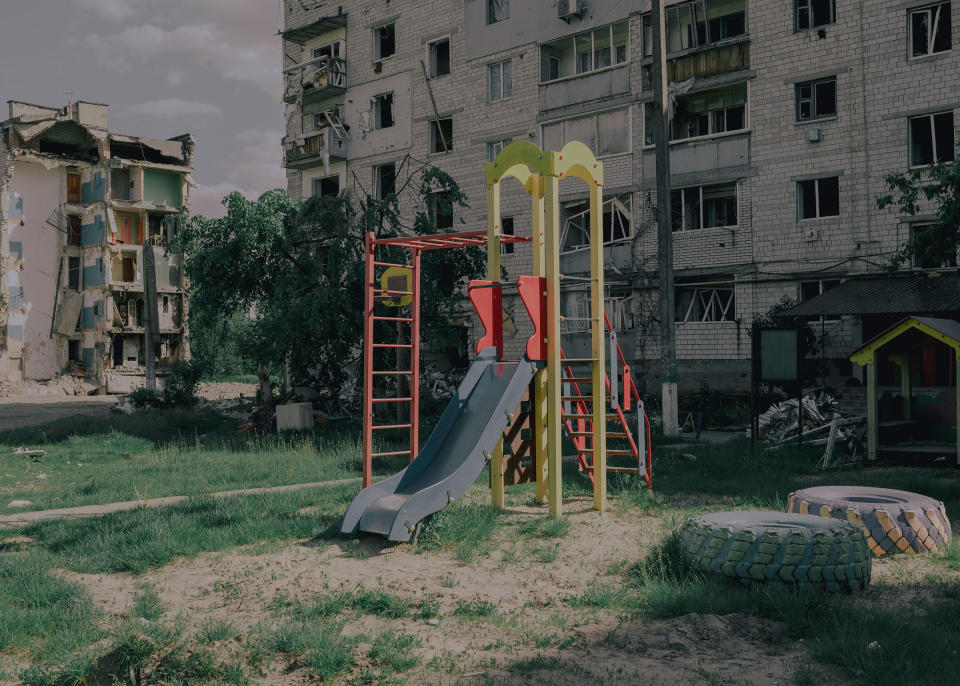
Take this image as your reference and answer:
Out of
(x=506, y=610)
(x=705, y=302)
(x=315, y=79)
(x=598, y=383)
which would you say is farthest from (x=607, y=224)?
(x=506, y=610)

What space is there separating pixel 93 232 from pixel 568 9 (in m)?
28.4

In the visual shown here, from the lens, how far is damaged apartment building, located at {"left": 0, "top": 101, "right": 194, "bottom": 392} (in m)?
41.5

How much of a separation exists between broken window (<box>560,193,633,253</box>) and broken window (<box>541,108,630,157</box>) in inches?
62.0

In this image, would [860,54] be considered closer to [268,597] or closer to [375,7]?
[375,7]

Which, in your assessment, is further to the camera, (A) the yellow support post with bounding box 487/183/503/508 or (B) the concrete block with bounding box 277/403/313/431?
(B) the concrete block with bounding box 277/403/313/431

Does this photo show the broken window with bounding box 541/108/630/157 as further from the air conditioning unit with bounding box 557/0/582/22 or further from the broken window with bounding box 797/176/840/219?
the broken window with bounding box 797/176/840/219

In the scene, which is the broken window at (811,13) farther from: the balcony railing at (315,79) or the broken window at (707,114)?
the balcony railing at (315,79)

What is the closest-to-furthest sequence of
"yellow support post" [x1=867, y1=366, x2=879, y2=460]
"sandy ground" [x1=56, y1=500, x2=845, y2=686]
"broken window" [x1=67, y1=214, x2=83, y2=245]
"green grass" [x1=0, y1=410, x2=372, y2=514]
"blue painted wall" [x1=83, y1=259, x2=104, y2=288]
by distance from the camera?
"sandy ground" [x1=56, y1=500, x2=845, y2=686] → "green grass" [x1=0, y1=410, x2=372, y2=514] → "yellow support post" [x1=867, y1=366, x2=879, y2=460] → "blue painted wall" [x1=83, y1=259, x2=104, y2=288] → "broken window" [x1=67, y1=214, x2=83, y2=245]

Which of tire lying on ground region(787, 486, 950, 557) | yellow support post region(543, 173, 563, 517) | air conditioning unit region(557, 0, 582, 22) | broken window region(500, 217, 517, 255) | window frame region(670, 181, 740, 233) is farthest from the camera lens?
broken window region(500, 217, 517, 255)

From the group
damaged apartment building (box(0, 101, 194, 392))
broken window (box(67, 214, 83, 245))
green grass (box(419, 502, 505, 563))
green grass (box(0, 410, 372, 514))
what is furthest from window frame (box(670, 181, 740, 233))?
broken window (box(67, 214, 83, 245))

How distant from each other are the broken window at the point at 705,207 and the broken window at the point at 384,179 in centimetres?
1179

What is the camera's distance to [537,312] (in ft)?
26.7

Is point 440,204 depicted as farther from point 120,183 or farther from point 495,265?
point 120,183

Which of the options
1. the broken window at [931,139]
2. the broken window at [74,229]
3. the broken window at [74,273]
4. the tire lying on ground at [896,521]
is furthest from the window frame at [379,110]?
the tire lying on ground at [896,521]
